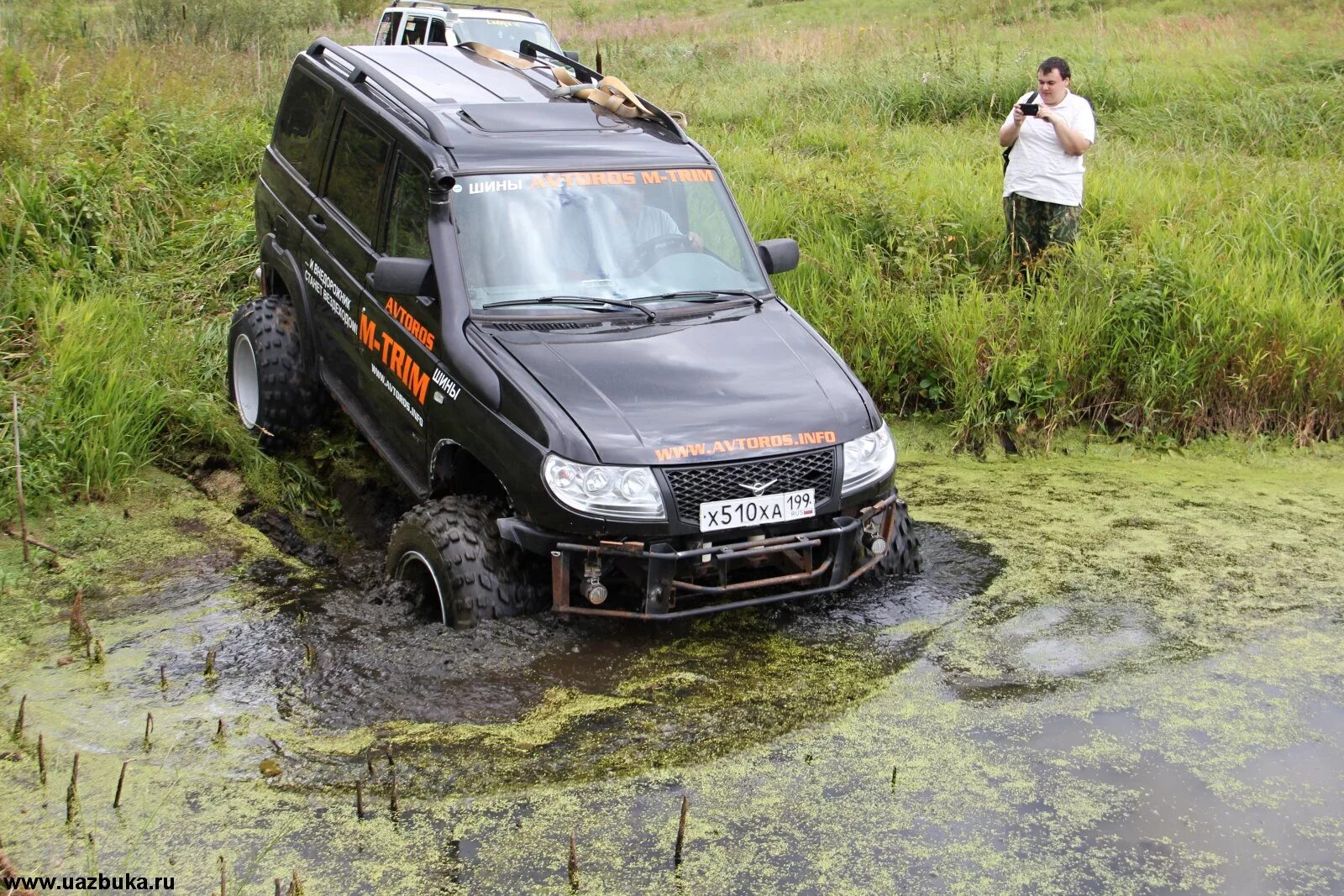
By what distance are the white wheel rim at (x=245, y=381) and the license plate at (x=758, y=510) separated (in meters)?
3.08

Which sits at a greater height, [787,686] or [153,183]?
[153,183]

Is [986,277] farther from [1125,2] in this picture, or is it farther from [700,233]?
[1125,2]

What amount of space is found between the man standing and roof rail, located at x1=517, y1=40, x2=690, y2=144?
2405 mm

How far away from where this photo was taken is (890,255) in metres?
8.67

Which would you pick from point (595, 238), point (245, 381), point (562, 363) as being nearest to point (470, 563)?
point (562, 363)

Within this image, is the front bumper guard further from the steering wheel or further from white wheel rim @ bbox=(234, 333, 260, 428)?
white wheel rim @ bbox=(234, 333, 260, 428)

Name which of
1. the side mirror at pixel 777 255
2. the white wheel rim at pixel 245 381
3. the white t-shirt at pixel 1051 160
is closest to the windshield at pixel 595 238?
the side mirror at pixel 777 255

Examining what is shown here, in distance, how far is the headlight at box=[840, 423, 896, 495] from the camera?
5.03 m

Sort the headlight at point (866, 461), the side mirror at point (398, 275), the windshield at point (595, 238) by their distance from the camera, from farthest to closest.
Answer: the windshield at point (595, 238) → the side mirror at point (398, 275) → the headlight at point (866, 461)

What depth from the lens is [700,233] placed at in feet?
19.2

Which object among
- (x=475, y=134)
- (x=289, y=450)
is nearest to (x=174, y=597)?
(x=289, y=450)

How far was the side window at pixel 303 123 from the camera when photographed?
668 cm

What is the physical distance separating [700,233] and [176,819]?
3.23 m

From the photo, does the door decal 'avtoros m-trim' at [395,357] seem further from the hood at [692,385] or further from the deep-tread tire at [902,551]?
the deep-tread tire at [902,551]
